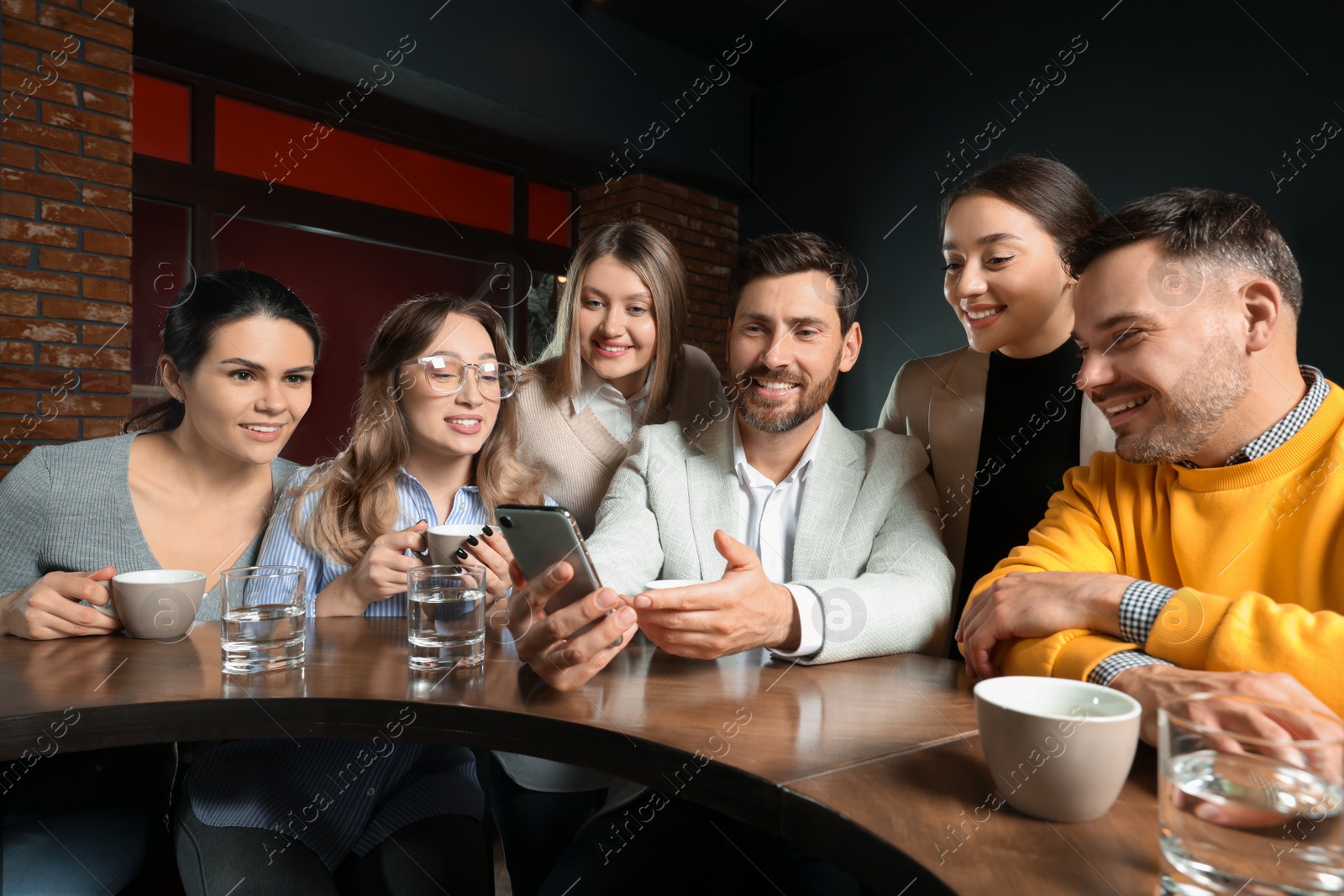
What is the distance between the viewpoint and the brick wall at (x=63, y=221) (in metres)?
3.21

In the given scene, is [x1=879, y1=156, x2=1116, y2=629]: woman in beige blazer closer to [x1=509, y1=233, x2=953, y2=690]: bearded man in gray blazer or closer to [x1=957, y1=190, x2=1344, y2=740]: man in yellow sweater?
[x1=509, y1=233, x2=953, y2=690]: bearded man in gray blazer

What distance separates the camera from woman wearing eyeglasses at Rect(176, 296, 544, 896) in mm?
1357

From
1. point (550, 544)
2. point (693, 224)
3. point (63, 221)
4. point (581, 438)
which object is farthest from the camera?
point (693, 224)

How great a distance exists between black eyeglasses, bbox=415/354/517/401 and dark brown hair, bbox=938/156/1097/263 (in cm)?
126

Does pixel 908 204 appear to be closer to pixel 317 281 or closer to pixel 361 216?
pixel 361 216

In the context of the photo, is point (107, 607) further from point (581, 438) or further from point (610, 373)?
point (610, 373)

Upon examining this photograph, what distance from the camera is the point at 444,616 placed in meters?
1.26

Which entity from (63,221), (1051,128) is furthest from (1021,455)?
(63,221)

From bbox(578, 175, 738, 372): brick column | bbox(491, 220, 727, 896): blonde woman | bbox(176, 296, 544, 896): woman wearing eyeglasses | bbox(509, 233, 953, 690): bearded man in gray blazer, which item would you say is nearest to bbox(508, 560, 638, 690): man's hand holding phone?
bbox(509, 233, 953, 690): bearded man in gray blazer

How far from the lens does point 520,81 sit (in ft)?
15.7

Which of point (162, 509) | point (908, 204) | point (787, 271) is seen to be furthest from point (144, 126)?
point (908, 204)

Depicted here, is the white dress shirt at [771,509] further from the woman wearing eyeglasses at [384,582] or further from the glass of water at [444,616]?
the glass of water at [444,616]

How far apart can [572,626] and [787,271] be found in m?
1.00

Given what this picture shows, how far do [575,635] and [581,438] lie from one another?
1159 millimetres
